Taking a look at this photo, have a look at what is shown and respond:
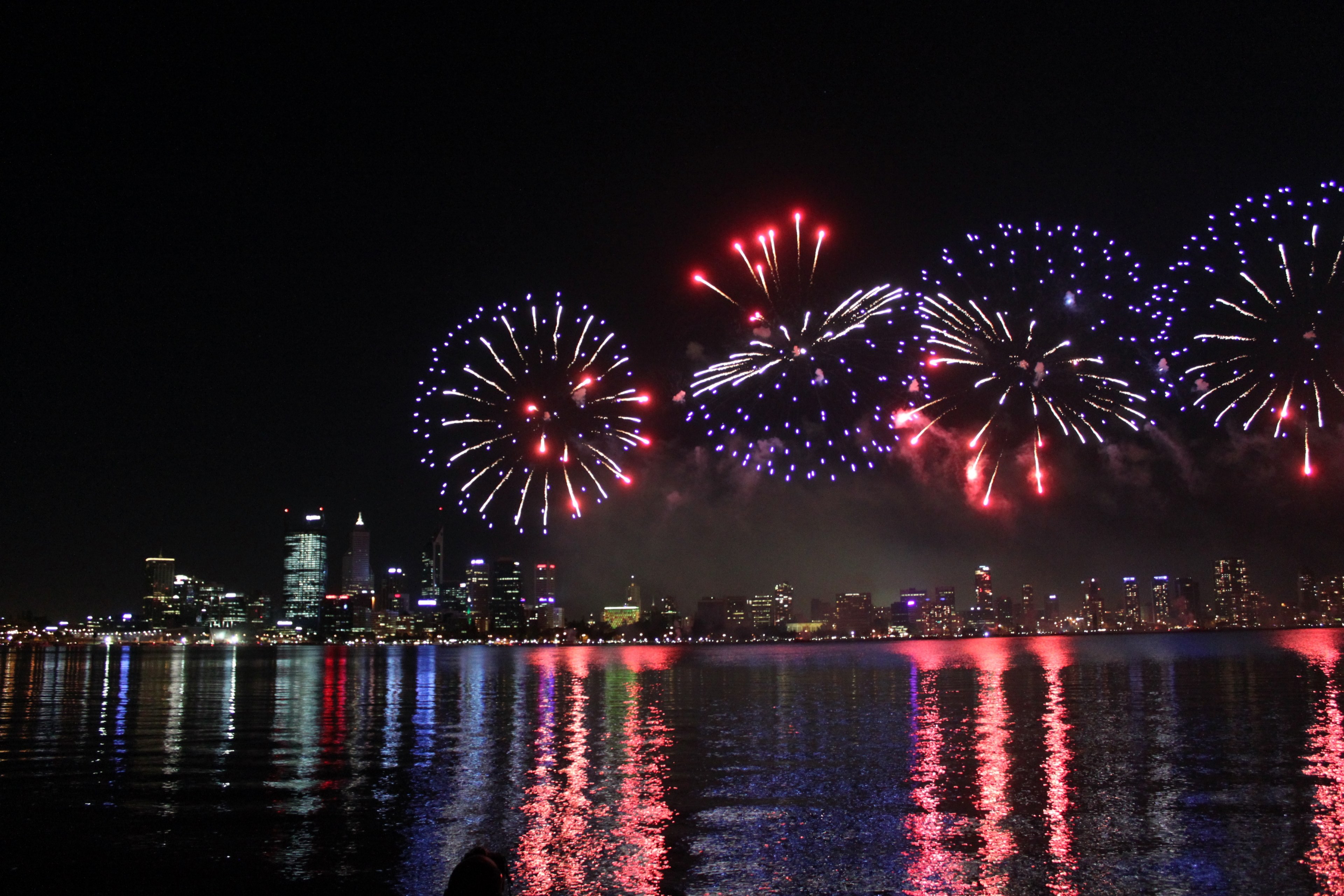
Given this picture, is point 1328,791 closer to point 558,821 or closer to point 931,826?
point 931,826

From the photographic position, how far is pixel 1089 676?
64.0 meters

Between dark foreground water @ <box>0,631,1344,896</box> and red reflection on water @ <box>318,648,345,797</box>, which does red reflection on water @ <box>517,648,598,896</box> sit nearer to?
dark foreground water @ <box>0,631,1344,896</box>

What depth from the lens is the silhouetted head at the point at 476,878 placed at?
733cm

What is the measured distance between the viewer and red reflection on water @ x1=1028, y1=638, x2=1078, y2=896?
13125 millimetres

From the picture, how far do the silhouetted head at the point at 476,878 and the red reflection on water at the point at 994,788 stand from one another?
7.80 meters

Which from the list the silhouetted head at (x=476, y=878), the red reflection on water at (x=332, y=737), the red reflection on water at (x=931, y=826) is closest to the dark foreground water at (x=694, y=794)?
the red reflection on water at (x=931, y=826)

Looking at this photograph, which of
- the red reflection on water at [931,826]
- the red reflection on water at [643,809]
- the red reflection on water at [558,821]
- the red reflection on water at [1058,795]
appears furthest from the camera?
the red reflection on water at [643,809]

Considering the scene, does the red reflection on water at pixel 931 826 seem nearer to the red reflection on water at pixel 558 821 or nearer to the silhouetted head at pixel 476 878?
the red reflection on water at pixel 558 821

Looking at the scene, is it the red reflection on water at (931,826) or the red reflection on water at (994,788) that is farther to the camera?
the red reflection on water at (994,788)

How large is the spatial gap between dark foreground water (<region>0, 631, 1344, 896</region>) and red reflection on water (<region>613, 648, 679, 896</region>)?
80mm

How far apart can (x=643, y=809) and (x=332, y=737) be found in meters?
17.6

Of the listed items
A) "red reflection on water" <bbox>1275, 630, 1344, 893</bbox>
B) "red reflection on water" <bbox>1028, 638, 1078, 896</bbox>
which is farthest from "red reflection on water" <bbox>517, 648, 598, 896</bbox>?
"red reflection on water" <bbox>1275, 630, 1344, 893</bbox>

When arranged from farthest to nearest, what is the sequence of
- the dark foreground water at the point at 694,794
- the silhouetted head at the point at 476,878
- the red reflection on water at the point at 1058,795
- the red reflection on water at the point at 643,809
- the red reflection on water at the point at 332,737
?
the red reflection on water at the point at 332,737 → the dark foreground water at the point at 694,794 → the red reflection on water at the point at 643,809 → the red reflection on water at the point at 1058,795 → the silhouetted head at the point at 476,878

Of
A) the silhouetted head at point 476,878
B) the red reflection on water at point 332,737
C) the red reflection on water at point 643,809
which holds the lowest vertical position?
the red reflection on water at point 332,737
